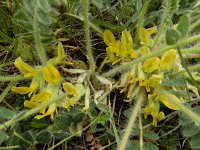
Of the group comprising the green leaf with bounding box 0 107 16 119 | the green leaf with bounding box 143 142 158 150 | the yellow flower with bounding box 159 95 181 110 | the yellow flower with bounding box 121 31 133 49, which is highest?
the yellow flower with bounding box 121 31 133 49

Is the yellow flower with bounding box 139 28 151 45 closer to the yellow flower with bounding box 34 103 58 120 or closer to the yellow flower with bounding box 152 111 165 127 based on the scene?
the yellow flower with bounding box 152 111 165 127

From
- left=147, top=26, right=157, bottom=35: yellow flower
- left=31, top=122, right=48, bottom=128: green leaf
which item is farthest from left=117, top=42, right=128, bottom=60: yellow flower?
left=31, top=122, right=48, bottom=128: green leaf

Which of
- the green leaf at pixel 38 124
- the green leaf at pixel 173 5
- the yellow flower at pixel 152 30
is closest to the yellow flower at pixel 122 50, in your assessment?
the yellow flower at pixel 152 30

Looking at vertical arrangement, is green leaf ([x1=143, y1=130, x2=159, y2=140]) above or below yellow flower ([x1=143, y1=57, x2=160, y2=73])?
below

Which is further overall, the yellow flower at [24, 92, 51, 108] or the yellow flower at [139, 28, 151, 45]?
the yellow flower at [139, 28, 151, 45]

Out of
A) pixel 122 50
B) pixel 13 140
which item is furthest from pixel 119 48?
pixel 13 140

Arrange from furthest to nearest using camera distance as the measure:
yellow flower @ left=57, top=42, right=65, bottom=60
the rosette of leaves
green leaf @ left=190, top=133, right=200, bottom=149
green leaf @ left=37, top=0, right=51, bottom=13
Result: yellow flower @ left=57, top=42, right=65, bottom=60, green leaf @ left=190, top=133, right=200, bottom=149, the rosette of leaves, green leaf @ left=37, top=0, right=51, bottom=13

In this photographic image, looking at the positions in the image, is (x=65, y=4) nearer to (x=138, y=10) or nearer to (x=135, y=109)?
(x=138, y=10)

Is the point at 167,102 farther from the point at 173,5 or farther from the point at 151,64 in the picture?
the point at 173,5
